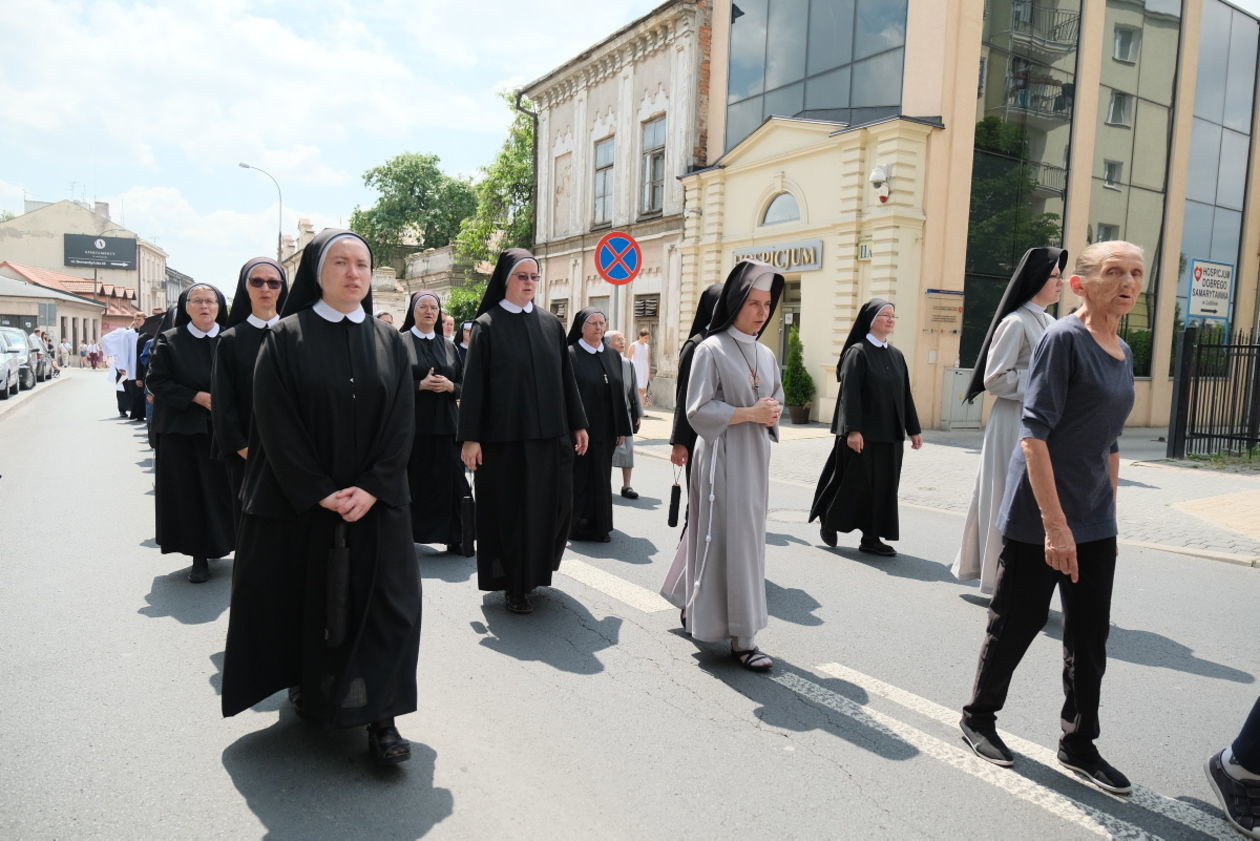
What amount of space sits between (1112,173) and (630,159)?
38.3 feet

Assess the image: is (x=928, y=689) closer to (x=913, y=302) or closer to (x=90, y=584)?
(x=90, y=584)

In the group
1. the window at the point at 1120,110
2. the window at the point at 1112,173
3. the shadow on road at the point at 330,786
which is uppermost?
the window at the point at 1120,110

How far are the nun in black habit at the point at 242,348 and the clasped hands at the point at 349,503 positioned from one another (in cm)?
196

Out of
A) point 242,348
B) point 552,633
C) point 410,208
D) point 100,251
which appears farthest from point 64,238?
point 552,633

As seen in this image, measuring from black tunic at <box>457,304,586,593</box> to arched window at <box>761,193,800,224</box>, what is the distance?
13664mm

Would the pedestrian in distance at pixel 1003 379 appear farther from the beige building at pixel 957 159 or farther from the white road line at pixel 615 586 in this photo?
the beige building at pixel 957 159

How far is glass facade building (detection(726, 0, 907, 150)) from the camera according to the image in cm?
1652

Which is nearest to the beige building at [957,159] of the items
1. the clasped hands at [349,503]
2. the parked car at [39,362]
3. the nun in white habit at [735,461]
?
the nun in white habit at [735,461]

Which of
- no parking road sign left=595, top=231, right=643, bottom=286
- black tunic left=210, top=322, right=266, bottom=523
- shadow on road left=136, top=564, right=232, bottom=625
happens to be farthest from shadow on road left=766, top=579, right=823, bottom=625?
no parking road sign left=595, top=231, right=643, bottom=286

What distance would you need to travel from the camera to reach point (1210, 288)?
2180cm

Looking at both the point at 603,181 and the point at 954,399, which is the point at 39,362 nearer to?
the point at 603,181

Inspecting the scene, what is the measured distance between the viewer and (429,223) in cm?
5691

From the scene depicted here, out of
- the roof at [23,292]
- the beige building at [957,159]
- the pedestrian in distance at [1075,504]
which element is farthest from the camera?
the roof at [23,292]

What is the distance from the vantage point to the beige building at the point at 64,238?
248 ft
